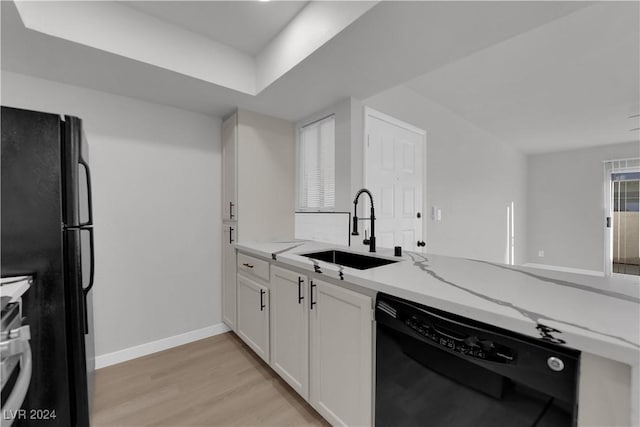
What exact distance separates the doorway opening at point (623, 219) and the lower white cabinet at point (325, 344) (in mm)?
6755

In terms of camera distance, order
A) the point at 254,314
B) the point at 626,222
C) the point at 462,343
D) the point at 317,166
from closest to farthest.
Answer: the point at 462,343, the point at 254,314, the point at 317,166, the point at 626,222

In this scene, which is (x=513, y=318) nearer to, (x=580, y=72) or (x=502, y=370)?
(x=502, y=370)

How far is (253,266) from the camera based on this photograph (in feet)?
6.88

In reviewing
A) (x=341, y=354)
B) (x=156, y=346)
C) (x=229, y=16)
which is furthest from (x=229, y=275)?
(x=229, y=16)

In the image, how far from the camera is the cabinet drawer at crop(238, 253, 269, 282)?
1.95 meters

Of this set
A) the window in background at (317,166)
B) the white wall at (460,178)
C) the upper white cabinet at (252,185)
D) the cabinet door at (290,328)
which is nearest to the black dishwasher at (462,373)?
the cabinet door at (290,328)

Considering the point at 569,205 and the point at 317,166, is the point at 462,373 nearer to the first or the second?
the point at 317,166

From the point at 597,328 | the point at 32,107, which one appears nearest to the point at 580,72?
the point at 597,328

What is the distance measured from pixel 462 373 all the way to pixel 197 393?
5.73 feet

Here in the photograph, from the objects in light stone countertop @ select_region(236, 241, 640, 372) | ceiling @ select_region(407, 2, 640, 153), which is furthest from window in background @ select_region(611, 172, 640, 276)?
light stone countertop @ select_region(236, 241, 640, 372)

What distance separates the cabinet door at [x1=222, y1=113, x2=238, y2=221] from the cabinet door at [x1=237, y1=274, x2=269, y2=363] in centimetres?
65

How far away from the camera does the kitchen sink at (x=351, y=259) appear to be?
5.65 feet

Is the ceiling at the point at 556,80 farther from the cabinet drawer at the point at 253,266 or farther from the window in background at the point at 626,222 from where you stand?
the cabinet drawer at the point at 253,266

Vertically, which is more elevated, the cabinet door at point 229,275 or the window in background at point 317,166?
the window in background at point 317,166
